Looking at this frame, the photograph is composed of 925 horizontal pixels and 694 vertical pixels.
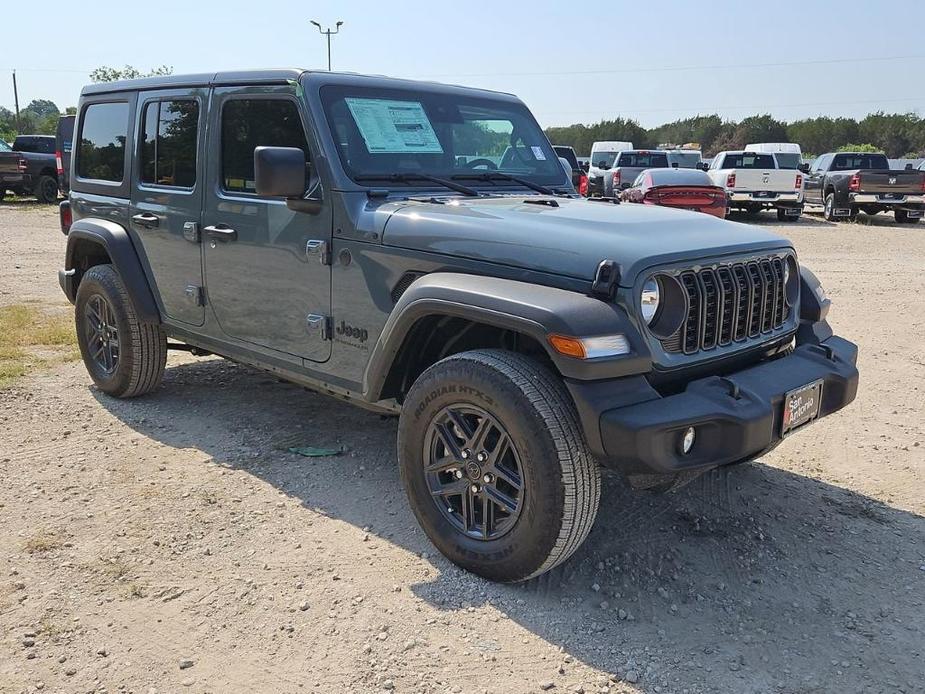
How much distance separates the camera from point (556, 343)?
2.78 m

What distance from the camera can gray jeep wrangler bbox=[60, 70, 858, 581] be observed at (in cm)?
286

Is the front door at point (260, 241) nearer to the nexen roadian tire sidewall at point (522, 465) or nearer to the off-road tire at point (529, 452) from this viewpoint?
the nexen roadian tire sidewall at point (522, 465)

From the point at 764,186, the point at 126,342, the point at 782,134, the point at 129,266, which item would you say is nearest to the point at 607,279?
the point at 129,266

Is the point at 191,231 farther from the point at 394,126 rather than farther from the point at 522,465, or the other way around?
the point at 522,465

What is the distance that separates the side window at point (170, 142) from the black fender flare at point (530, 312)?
1.93 m

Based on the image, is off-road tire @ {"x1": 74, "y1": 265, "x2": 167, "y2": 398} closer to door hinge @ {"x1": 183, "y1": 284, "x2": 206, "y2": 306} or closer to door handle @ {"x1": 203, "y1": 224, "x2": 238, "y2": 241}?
door hinge @ {"x1": 183, "y1": 284, "x2": 206, "y2": 306}

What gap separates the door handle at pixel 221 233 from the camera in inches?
165

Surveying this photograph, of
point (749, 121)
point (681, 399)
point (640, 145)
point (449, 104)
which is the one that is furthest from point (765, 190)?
point (749, 121)

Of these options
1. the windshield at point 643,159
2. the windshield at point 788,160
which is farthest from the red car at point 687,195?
the windshield at point 643,159

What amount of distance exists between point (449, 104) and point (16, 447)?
3.04 meters

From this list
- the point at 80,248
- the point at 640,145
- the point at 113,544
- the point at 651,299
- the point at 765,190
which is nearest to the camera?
the point at 651,299

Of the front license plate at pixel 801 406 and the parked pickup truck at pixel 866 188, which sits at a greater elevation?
the parked pickup truck at pixel 866 188

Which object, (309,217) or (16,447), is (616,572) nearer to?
(309,217)

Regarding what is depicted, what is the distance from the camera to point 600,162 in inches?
1001
